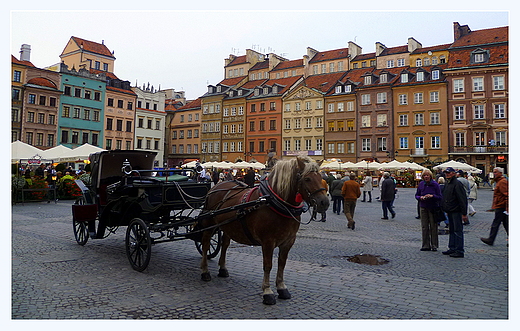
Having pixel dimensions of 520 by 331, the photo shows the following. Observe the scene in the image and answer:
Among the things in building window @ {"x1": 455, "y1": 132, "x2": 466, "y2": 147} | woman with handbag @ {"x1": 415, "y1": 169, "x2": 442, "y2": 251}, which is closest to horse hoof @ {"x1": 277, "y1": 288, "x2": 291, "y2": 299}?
woman with handbag @ {"x1": 415, "y1": 169, "x2": 442, "y2": 251}

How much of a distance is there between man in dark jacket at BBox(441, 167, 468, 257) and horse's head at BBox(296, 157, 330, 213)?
174 inches

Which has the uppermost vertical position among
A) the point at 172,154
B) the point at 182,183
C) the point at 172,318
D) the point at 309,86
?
the point at 309,86

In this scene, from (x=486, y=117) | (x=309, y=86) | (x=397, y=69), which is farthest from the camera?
(x=309, y=86)

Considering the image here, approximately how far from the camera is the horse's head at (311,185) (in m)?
4.71

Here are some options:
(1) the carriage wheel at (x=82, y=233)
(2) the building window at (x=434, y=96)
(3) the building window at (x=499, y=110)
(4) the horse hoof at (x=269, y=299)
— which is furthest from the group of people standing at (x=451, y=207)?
(2) the building window at (x=434, y=96)

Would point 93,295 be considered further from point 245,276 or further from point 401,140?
point 401,140

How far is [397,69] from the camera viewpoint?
50500 mm

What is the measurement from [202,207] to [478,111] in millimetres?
40643

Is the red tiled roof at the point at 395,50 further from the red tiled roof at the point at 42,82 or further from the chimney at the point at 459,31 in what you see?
the red tiled roof at the point at 42,82

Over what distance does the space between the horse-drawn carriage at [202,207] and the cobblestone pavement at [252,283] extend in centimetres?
38

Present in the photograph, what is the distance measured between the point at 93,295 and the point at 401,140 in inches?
1788

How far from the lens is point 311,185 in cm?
487

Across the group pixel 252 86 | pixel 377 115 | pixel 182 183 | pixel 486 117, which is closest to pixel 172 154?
pixel 252 86

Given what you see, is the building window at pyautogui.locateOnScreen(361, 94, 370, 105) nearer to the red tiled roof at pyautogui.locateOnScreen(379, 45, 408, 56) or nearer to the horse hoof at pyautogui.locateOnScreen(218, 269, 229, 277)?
the red tiled roof at pyautogui.locateOnScreen(379, 45, 408, 56)
